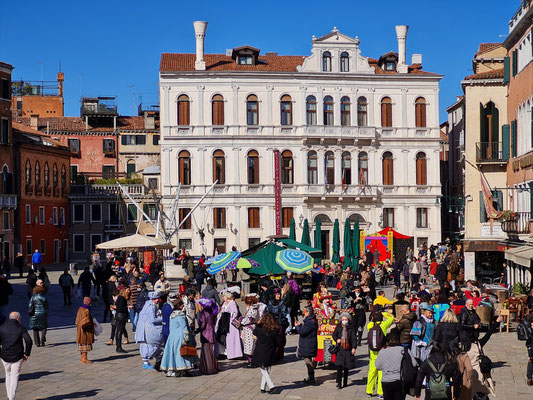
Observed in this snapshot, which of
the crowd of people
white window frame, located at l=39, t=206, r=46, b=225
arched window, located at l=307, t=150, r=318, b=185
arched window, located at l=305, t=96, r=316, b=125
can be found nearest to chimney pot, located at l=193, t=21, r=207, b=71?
arched window, located at l=305, t=96, r=316, b=125

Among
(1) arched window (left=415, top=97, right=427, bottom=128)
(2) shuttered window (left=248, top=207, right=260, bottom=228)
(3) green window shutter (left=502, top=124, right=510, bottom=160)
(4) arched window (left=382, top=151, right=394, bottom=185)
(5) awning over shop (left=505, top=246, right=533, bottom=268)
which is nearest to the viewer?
(5) awning over shop (left=505, top=246, right=533, bottom=268)

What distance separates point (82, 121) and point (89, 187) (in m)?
10.6

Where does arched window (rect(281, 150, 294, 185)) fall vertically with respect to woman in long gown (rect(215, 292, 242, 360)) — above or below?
above

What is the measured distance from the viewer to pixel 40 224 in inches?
2333

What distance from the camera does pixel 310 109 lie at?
2226 inches

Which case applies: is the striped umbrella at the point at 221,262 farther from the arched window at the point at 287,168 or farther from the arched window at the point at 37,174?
the arched window at the point at 37,174

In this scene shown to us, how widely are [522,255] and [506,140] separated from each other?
32.0 feet

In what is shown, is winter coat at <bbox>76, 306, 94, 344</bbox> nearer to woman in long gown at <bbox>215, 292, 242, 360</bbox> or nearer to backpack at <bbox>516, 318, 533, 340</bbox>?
woman in long gown at <bbox>215, 292, 242, 360</bbox>

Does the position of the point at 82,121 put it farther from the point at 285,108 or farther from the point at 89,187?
the point at 285,108

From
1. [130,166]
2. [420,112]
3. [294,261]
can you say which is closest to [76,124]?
[130,166]

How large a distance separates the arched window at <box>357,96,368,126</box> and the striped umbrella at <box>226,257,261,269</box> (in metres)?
29.6

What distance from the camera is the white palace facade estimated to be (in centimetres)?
5556

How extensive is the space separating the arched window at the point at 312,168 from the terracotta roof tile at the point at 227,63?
18.4 ft

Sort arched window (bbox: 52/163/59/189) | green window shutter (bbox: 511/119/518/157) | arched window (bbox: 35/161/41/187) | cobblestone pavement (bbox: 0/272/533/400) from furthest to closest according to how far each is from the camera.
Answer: arched window (bbox: 52/163/59/189), arched window (bbox: 35/161/41/187), green window shutter (bbox: 511/119/518/157), cobblestone pavement (bbox: 0/272/533/400)
